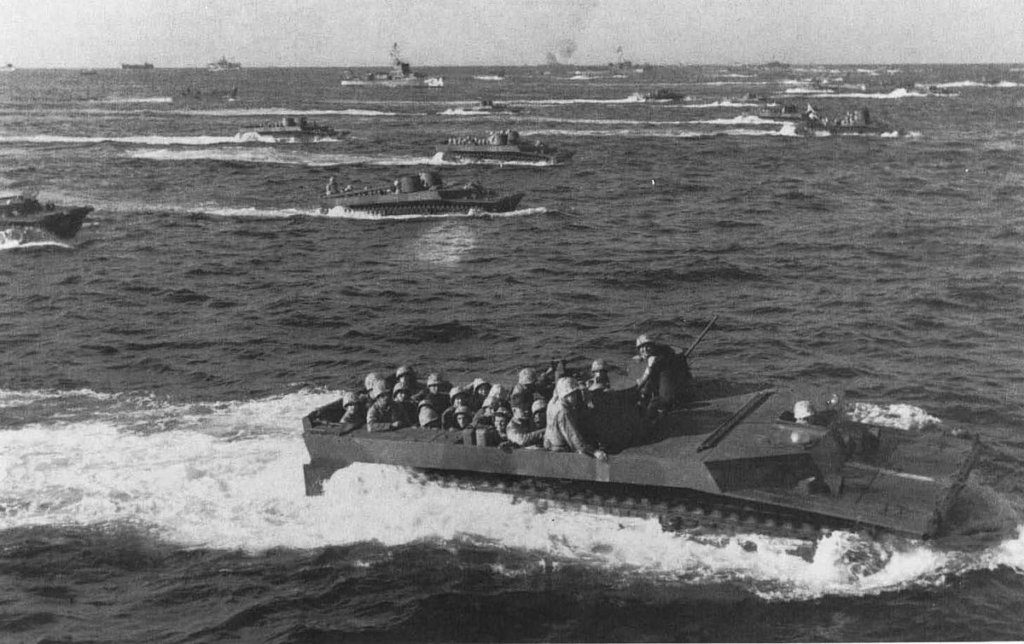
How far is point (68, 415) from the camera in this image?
20469 millimetres

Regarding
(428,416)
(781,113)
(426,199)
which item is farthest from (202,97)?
(428,416)

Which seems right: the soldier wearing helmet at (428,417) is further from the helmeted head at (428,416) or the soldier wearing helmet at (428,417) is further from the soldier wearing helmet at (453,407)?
the soldier wearing helmet at (453,407)

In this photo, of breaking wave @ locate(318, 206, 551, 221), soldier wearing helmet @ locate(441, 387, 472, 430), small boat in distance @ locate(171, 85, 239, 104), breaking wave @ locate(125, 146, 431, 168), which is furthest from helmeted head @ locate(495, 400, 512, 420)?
small boat in distance @ locate(171, 85, 239, 104)

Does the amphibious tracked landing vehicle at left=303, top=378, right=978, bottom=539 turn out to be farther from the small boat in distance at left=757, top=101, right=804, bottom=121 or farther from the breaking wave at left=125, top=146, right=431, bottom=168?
the small boat in distance at left=757, top=101, right=804, bottom=121

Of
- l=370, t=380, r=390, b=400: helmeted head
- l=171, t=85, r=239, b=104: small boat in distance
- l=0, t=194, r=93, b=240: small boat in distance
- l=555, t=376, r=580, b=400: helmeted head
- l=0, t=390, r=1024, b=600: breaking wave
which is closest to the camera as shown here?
l=0, t=390, r=1024, b=600: breaking wave

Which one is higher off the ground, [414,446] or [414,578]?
[414,446]

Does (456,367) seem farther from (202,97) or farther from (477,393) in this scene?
(202,97)

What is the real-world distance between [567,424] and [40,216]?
31586 mm

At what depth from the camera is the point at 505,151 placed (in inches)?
2525

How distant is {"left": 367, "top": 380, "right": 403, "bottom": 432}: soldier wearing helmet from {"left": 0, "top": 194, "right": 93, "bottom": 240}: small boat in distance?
91.2 ft

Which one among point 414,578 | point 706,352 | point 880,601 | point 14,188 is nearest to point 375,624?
point 414,578

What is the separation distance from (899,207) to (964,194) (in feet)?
18.1

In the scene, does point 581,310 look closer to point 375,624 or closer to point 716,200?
point 375,624

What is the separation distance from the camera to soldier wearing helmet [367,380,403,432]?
16.2 m
